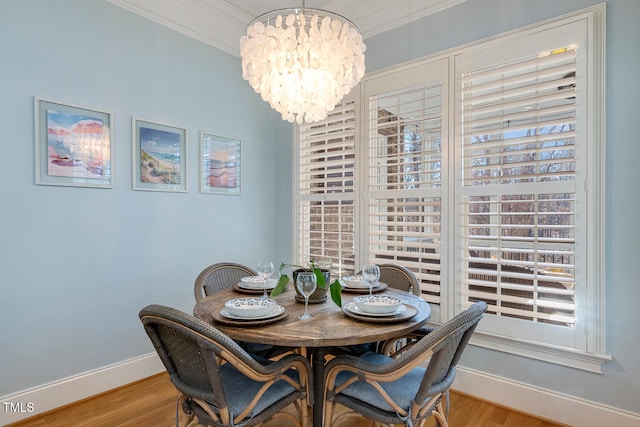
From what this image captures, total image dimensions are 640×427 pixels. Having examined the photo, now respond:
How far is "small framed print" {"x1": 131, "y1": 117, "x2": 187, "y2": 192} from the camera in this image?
2656 mm

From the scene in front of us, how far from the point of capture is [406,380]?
1595 mm

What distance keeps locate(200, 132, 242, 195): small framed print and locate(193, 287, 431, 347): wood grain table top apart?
5.23ft

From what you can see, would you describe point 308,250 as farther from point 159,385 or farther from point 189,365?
point 189,365

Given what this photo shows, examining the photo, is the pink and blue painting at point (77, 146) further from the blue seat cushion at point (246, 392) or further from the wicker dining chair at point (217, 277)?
the blue seat cushion at point (246, 392)

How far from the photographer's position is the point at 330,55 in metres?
1.80

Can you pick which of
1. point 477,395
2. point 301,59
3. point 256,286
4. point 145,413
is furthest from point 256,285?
point 477,395

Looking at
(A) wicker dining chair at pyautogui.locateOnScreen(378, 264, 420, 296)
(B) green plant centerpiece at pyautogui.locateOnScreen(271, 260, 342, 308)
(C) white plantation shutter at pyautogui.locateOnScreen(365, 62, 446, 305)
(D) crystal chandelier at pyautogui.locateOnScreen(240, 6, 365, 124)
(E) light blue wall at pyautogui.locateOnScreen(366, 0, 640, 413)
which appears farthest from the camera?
(C) white plantation shutter at pyautogui.locateOnScreen(365, 62, 446, 305)

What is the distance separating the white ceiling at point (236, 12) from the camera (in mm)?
2691

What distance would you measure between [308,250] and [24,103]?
2424mm

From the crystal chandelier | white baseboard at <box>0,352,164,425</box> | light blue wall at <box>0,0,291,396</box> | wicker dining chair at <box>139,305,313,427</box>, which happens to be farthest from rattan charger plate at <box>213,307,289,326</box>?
white baseboard at <box>0,352,164,425</box>

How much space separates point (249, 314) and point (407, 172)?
1.76 m

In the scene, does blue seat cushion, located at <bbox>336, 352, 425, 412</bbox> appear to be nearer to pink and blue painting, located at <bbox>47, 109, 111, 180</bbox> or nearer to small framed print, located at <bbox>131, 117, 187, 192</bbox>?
small framed print, located at <bbox>131, 117, 187, 192</bbox>

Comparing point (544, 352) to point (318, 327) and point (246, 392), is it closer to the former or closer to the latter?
point (318, 327)

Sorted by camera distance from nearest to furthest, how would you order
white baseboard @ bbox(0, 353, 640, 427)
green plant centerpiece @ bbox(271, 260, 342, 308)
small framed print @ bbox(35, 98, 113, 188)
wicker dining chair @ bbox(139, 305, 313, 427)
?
wicker dining chair @ bbox(139, 305, 313, 427) → green plant centerpiece @ bbox(271, 260, 342, 308) → white baseboard @ bbox(0, 353, 640, 427) → small framed print @ bbox(35, 98, 113, 188)
